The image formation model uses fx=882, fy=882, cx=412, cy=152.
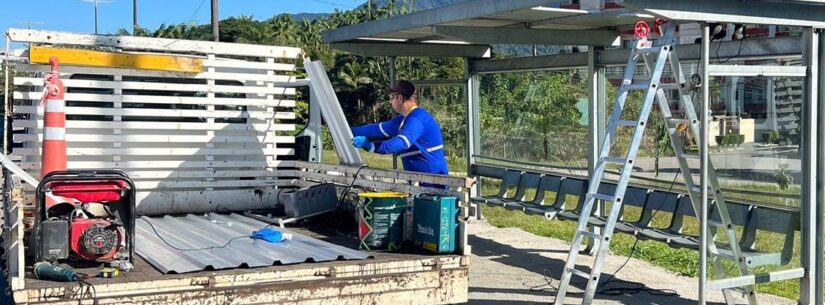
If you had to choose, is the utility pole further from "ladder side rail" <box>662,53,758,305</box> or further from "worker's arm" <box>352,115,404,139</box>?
"ladder side rail" <box>662,53,758,305</box>

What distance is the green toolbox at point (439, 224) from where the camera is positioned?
524cm

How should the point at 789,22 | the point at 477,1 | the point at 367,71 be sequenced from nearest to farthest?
1. the point at 789,22
2. the point at 477,1
3. the point at 367,71

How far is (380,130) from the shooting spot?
8.20 meters

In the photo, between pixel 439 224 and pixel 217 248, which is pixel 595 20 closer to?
pixel 439 224

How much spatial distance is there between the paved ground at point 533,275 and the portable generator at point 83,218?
3597mm

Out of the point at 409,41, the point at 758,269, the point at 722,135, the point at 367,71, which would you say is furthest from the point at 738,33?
the point at 367,71

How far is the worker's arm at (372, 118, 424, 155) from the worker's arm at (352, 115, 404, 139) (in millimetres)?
795

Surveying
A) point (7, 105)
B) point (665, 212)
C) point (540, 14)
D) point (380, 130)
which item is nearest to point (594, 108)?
point (665, 212)

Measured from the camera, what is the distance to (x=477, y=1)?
25.7ft

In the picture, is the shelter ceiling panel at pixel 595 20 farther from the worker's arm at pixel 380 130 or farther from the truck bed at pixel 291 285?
the truck bed at pixel 291 285

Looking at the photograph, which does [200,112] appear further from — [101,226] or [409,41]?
[409,41]

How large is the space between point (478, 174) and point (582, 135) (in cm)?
213

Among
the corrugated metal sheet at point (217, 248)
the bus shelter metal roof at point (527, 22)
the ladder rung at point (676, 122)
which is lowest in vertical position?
the corrugated metal sheet at point (217, 248)

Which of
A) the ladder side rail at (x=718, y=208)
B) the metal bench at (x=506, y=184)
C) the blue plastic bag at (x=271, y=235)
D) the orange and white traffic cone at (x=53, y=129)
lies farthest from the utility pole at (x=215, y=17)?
the ladder side rail at (x=718, y=208)
